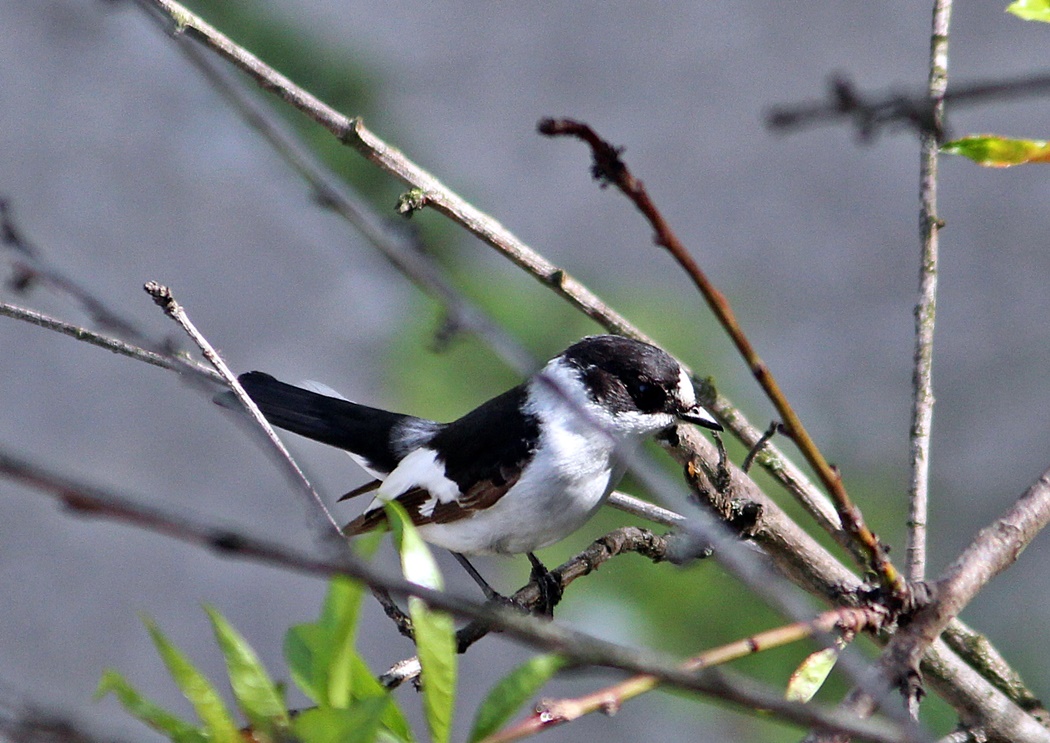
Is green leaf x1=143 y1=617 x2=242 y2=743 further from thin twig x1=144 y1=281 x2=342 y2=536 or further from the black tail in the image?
the black tail

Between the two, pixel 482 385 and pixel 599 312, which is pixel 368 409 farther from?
pixel 482 385

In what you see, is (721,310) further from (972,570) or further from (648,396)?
(648,396)

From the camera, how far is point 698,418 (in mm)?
1500

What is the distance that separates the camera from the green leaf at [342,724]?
1.78 feet

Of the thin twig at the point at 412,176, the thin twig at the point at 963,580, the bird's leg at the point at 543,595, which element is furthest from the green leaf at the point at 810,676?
the bird's leg at the point at 543,595

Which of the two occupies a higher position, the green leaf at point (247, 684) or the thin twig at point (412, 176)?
the thin twig at point (412, 176)

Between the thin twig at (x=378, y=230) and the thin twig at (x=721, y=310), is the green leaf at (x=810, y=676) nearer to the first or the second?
the thin twig at (x=721, y=310)

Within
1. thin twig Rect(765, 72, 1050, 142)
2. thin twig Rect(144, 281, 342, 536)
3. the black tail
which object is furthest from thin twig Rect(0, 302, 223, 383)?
thin twig Rect(765, 72, 1050, 142)

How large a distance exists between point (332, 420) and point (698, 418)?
656 mm

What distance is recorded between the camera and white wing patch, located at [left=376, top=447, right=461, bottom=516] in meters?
1.63

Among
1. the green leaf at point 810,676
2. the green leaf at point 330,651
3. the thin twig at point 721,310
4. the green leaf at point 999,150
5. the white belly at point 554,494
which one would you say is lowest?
the green leaf at point 810,676

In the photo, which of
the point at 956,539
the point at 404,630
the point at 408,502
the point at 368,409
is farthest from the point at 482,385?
the point at 404,630

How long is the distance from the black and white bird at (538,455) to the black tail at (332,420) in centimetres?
8

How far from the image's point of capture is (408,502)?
65.5 inches
